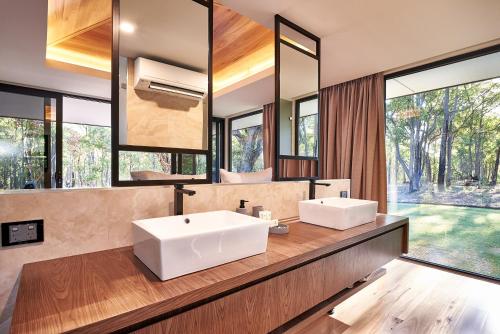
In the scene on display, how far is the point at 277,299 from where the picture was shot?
91cm

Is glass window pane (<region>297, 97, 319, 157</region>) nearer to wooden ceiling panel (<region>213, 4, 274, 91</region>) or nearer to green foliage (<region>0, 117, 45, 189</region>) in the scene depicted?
wooden ceiling panel (<region>213, 4, 274, 91</region>)

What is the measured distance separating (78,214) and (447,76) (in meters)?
3.43

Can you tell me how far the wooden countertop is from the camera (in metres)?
0.57

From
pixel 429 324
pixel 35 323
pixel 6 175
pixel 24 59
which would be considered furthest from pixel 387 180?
pixel 6 175

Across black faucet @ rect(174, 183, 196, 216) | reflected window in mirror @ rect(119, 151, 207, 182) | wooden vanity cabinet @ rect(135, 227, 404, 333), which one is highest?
reflected window in mirror @ rect(119, 151, 207, 182)

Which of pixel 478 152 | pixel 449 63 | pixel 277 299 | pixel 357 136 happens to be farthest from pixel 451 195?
pixel 277 299

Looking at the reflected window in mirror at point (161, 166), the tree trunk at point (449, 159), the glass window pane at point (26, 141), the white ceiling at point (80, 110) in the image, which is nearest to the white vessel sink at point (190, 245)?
the reflected window in mirror at point (161, 166)

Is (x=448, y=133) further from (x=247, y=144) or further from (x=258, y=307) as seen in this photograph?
(x=258, y=307)

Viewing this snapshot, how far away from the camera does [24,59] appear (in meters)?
2.51

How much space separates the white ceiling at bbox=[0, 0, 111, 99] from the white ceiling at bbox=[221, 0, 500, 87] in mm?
1393

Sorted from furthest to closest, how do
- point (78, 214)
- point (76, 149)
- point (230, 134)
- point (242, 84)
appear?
point (230, 134) < point (76, 149) < point (242, 84) < point (78, 214)

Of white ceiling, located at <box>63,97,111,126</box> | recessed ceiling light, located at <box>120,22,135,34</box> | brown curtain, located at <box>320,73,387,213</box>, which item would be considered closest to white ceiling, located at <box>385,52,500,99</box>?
brown curtain, located at <box>320,73,387,213</box>

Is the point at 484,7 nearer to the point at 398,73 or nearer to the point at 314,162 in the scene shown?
the point at 398,73

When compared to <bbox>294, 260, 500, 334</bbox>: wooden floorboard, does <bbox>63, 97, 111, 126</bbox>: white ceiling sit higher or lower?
higher
